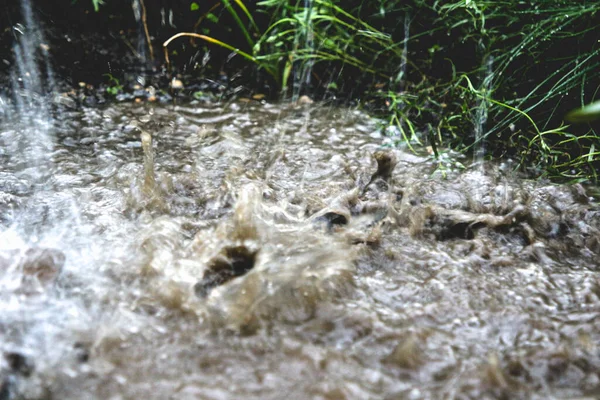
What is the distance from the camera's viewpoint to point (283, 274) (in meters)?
1.37

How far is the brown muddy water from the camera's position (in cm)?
110

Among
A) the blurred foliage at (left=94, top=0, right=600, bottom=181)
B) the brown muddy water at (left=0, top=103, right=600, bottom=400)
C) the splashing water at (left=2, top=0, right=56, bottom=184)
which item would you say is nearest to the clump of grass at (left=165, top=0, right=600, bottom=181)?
the blurred foliage at (left=94, top=0, right=600, bottom=181)

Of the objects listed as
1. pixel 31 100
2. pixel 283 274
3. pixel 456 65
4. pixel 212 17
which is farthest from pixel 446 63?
pixel 31 100

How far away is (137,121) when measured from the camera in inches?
90.2

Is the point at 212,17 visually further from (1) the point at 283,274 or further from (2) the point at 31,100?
(1) the point at 283,274

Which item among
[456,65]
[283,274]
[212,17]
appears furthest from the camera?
[212,17]

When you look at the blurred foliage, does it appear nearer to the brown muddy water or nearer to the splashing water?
the brown muddy water

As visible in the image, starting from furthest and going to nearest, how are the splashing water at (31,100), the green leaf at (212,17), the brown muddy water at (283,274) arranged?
1. the green leaf at (212,17)
2. the splashing water at (31,100)
3. the brown muddy water at (283,274)

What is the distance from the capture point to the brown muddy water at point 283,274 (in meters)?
1.10

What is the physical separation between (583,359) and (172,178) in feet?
4.23

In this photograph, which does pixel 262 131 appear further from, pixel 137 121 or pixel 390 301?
pixel 390 301

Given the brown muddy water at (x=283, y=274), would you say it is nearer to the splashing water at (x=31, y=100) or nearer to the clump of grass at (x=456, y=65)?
the splashing water at (x=31, y=100)

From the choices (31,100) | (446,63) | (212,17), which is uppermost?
(212,17)

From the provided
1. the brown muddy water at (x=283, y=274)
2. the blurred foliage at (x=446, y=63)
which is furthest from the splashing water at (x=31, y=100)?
the blurred foliage at (x=446, y=63)
